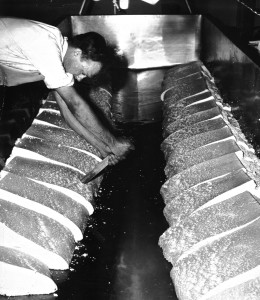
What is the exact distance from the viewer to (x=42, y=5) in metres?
14.2

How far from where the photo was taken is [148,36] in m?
7.32

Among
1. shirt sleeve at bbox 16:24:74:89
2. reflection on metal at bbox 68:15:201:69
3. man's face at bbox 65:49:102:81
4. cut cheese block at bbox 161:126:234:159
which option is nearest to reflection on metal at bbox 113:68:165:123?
reflection on metal at bbox 68:15:201:69

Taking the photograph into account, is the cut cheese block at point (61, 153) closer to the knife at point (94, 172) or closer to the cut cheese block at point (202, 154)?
the knife at point (94, 172)

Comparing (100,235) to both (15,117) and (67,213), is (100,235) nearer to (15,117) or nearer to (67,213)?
(67,213)

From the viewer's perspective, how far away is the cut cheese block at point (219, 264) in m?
2.52

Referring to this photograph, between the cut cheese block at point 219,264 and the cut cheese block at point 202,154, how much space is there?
1.04m

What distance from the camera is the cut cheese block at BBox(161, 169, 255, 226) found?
3.15 meters

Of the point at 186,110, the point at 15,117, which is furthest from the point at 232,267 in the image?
the point at 15,117

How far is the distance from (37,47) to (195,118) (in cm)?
189

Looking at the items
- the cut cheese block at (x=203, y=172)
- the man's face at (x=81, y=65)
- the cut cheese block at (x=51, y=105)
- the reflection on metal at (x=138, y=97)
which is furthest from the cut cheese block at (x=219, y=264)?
the reflection on metal at (x=138, y=97)

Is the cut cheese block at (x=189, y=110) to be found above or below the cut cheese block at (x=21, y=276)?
above

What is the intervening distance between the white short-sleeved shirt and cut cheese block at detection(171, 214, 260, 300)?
1.92m

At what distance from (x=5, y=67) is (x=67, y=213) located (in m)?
1.92

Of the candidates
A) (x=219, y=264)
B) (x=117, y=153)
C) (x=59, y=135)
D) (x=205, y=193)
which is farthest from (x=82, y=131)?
(x=219, y=264)
